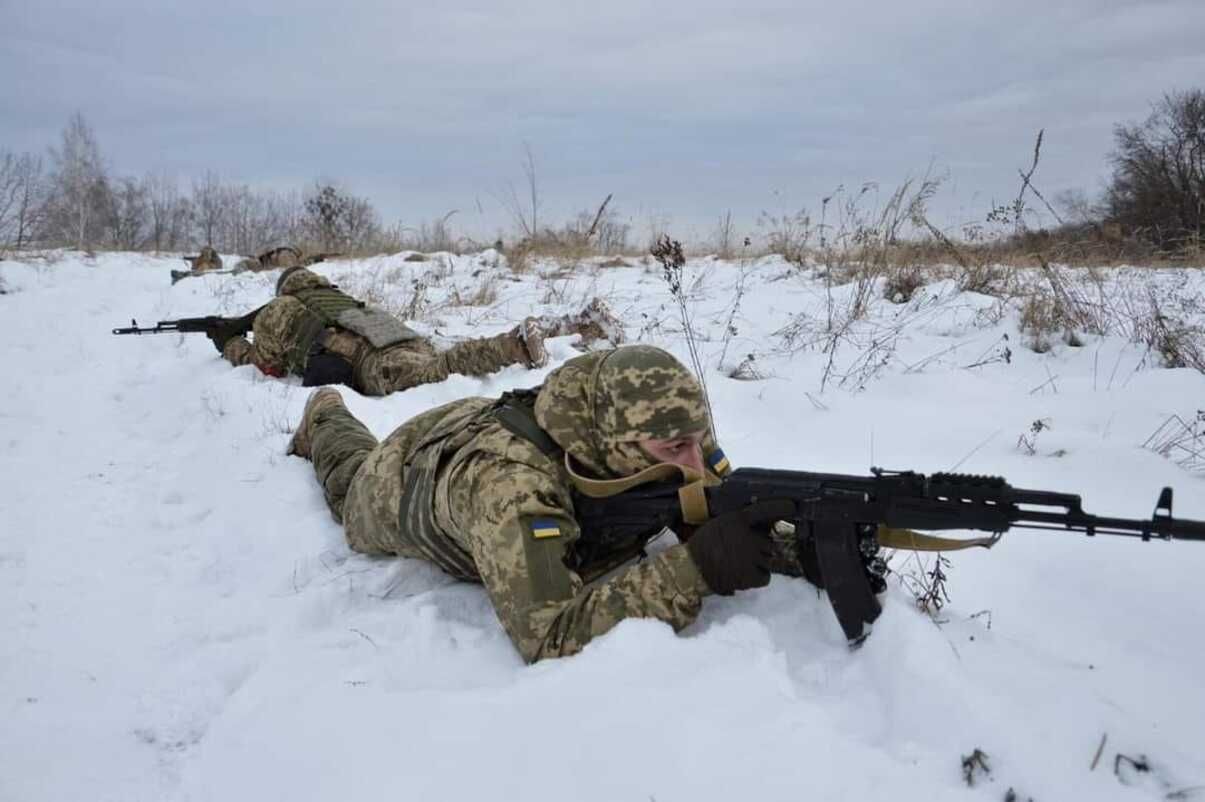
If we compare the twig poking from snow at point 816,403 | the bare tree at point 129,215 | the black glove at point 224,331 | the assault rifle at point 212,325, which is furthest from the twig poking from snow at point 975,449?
the bare tree at point 129,215

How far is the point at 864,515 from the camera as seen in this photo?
2.10m

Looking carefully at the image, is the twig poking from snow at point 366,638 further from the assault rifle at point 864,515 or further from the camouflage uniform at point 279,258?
the camouflage uniform at point 279,258

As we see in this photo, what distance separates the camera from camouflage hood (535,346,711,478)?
249cm

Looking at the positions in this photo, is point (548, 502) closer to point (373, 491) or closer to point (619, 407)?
point (619, 407)

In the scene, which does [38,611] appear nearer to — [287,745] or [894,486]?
[287,745]

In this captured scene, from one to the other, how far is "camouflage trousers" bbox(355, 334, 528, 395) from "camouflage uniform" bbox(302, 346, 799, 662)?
8.57 ft

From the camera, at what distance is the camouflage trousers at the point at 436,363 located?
18.8 feet

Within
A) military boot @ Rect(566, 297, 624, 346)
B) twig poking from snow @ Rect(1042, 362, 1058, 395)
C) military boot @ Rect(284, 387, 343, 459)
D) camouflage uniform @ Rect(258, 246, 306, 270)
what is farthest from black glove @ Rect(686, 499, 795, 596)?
camouflage uniform @ Rect(258, 246, 306, 270)

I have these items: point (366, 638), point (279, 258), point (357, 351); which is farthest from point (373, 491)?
point (279, 258)

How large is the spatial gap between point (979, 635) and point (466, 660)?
145cm

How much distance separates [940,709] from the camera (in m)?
1.80

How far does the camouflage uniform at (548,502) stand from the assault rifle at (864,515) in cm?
14

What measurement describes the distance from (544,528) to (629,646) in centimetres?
44

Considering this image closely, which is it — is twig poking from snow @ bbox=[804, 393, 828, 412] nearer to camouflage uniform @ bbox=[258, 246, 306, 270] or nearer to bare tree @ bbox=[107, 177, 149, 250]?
camouflage uniform @ bbox=[258, 246, 306, 270]
